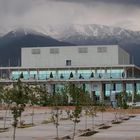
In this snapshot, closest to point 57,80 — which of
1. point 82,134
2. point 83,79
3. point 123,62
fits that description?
point 83,79

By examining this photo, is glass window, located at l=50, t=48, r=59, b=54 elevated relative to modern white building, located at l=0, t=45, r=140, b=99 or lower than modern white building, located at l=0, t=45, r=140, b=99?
elevated

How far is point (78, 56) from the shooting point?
170500mm

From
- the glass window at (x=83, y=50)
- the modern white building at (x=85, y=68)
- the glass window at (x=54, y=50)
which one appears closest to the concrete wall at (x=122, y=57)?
the modern white building at (x=85, y=68)

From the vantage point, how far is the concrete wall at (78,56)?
169250mm

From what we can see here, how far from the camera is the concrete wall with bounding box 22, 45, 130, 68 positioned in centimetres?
16925

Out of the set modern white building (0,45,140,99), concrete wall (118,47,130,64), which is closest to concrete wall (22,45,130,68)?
modern white building (0,45,140,99)

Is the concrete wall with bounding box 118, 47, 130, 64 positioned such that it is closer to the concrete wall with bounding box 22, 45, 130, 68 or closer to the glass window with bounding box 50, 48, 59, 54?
the concrete wall with bounding box 22, 45, 130, 68

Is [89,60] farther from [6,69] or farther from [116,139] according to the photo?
[116,139]

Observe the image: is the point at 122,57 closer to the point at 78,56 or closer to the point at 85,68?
the point at 85,68

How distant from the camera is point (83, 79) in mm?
163375

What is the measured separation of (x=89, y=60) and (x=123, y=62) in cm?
1681

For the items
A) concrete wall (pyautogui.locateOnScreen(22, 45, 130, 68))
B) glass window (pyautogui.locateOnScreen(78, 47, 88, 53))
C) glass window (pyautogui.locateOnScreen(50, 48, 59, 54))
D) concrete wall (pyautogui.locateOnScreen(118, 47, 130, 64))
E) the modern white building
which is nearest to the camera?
the modern white building

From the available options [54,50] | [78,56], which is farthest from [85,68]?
[54,50]

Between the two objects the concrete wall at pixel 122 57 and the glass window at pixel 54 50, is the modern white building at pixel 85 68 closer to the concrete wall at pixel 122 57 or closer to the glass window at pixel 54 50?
the glass window at pixel 54 50
